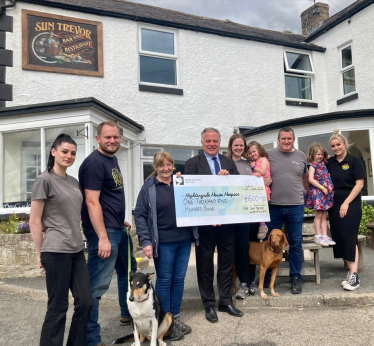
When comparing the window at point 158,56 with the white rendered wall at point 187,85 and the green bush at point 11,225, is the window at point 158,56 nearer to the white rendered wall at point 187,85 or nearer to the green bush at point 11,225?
the white rendered wall at point 187,85

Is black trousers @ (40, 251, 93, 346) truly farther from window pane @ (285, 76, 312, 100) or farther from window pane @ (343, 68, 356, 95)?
window pane @ (343, 68, 356, 95)

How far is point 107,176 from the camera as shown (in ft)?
10.4

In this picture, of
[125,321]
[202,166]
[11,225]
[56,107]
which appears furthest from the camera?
[56,107]

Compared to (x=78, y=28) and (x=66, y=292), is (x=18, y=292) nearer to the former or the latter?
(x=66, y=292)

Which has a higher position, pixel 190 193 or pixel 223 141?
pixel 223 141

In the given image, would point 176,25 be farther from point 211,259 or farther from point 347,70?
point 211,259

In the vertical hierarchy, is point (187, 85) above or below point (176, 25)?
below

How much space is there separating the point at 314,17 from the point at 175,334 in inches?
530

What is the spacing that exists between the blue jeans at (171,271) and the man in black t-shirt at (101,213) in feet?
1.61

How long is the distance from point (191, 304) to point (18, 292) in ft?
9.37

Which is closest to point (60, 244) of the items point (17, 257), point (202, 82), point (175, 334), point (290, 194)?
point (175, 334)

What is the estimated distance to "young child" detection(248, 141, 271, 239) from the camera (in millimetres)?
4344

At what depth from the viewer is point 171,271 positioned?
352 centimetres

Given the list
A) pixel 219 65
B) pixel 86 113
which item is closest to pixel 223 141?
pixel 219 65
